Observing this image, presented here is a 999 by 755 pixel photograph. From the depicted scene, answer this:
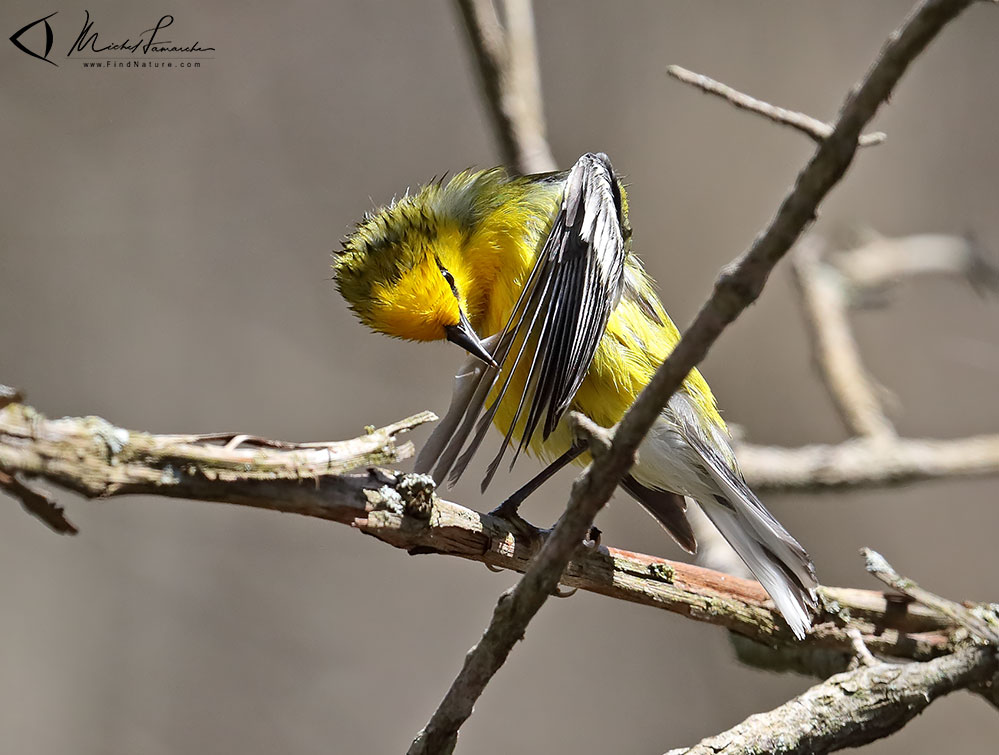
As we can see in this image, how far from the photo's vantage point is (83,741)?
3.84 metres

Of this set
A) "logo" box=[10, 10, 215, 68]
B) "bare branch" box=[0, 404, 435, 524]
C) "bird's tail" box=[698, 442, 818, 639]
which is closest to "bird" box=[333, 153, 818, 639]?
"bird's tail" box=[698, 442, 818, 639]

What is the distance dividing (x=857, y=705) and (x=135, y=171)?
379 centimetres

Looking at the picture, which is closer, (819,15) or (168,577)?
(168,577)

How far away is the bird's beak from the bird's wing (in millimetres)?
38

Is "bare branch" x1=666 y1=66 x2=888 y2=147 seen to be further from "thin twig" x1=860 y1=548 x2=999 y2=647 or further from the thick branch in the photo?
"thin twig" x1=860 y1=548 x2=999 y2=647

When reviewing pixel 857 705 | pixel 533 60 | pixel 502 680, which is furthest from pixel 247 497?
pixel 502 680

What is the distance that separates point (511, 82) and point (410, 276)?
56.9 inches

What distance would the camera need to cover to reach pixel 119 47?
165 inches

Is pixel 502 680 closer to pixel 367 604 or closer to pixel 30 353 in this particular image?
pixel 367 604

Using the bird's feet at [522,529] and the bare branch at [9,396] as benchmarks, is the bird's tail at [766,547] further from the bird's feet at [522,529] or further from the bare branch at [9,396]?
the bare branch at [9,396]

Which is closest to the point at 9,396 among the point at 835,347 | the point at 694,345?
the point at 694,345

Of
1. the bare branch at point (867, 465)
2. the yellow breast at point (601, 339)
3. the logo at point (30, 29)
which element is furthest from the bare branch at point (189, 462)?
the logo at point (30, 29)

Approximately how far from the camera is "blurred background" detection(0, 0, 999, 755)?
13.1 ft

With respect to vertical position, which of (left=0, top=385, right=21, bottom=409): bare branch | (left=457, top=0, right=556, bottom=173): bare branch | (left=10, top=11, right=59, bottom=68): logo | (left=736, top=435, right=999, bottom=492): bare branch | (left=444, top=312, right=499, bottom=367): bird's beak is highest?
(left=457, top=0, right=556, bottom=173): bare branch
